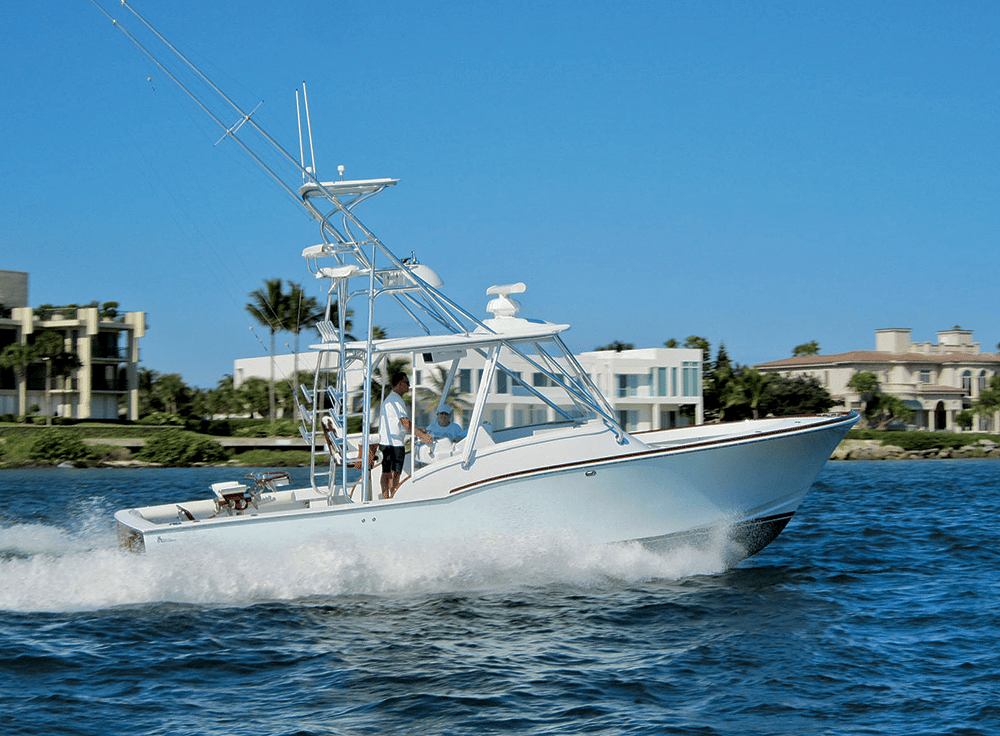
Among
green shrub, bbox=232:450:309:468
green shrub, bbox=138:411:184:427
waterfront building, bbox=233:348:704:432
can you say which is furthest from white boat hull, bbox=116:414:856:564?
green shrub, bbox=138:411:184:427

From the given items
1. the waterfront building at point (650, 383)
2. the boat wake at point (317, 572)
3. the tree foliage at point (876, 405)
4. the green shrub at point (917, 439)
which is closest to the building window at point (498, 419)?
the boat wake at point (317, 572)

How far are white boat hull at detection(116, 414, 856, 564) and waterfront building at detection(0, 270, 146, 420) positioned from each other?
175ft

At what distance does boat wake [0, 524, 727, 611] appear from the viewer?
988 cm

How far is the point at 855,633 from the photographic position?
878cm

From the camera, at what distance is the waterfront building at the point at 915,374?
8262 centimetres

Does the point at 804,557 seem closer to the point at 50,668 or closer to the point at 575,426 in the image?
the point at 575,426

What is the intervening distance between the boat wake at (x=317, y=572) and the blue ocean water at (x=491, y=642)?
2cm

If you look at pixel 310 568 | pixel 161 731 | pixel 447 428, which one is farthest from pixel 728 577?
pixel 161 731

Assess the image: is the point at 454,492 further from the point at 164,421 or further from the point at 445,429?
the point at 164,421

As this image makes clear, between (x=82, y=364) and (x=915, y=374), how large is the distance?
66.3 m

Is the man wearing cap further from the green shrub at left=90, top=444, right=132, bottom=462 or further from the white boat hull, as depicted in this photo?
the green shrub at left=90, top=444, right=132, bottom=462

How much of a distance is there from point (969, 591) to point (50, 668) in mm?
9083

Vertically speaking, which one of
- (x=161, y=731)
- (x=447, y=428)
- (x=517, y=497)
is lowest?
(x=161, y=731)

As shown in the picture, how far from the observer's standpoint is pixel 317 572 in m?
9.91
